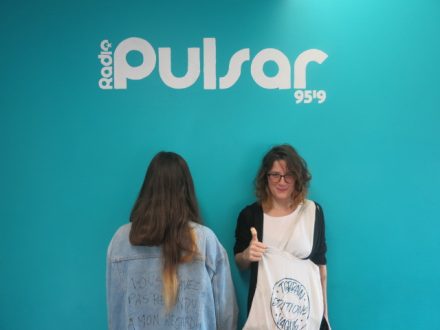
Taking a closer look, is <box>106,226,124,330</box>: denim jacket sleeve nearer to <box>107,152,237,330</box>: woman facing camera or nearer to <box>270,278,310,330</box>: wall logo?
<box>107,152,237,330</box>: woman facing camera

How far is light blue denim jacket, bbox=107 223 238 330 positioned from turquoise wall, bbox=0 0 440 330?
0.46 meters

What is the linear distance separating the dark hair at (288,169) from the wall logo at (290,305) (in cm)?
38

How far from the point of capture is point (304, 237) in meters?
1.59

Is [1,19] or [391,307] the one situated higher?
[1,19]

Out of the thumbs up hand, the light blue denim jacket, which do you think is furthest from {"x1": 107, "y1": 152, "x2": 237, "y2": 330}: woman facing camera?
the thumbs up hand

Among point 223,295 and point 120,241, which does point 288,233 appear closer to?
point 223,295

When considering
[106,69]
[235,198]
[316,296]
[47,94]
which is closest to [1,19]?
[47,94]

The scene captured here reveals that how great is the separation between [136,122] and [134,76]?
0.23 metres

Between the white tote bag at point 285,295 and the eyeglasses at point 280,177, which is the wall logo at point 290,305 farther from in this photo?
the eyeglasses at point 280,177

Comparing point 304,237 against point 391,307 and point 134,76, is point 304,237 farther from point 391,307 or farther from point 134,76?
point 134,76

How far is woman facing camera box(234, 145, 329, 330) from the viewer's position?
1478mm

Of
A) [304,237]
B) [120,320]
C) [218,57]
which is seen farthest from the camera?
[218,57]

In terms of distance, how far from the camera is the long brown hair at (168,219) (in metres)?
1.31

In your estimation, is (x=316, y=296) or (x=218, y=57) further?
(x=218, y=57)
